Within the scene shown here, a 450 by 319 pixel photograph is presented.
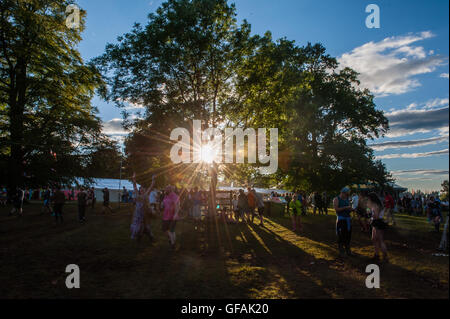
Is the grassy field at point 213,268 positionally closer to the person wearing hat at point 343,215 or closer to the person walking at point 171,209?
the person wearing hat at point 343,215

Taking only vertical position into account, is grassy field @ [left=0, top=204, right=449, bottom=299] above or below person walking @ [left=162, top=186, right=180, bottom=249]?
below

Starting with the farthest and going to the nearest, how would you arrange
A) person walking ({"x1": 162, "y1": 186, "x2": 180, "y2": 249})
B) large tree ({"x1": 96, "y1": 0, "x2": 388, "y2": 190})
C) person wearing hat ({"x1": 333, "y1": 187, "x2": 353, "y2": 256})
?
1. large tree ({"x1": 96, "y1": 0, "x2": 388, "y2": 190})
2. person walking ({"x1": 162, "y1": 186, "x2": 180, "y2": 249})
3. person wearing hat ({"x1": 333, "y1": 187, "x2": 353, "y2": 256})

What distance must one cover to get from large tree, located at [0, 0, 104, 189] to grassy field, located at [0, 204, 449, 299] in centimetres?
1443

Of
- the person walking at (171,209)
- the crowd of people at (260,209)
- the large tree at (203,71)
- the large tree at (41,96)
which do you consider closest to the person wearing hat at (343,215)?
the crowd of people at (260,209)

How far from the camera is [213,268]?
24.5 ft

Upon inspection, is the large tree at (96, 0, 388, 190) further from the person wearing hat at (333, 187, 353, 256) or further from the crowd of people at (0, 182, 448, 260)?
the person wearing hat at (333, 187, 353, 256)

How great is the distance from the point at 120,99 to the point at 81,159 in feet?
36.9

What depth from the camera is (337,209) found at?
28.0 ft

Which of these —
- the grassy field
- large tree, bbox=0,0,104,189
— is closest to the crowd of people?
the grassy field

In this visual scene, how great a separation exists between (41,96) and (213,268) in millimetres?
26338

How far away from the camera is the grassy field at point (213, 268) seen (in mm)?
5547

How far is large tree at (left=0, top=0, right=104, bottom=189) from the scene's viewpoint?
23625 mm
